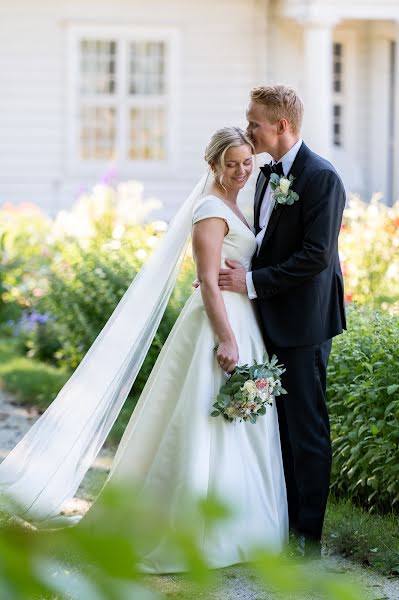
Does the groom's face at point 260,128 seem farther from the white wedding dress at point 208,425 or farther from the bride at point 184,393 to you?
the white wedding dress at point 208,425

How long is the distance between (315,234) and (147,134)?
10.7m

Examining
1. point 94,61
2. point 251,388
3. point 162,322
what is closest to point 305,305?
point 251,388

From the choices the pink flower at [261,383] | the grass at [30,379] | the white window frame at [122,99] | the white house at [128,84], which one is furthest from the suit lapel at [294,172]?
the white window frame at [122,99]

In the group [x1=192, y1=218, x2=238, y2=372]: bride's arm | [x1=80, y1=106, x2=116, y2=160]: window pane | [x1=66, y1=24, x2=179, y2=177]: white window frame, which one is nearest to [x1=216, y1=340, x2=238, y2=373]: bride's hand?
[x1=192, y1=218, x2=238, y2=372]: bride's arm

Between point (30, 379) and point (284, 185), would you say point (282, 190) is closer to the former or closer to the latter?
point (284, 185)

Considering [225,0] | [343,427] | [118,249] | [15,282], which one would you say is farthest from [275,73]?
[343,427]

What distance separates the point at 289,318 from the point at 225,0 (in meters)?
10.8

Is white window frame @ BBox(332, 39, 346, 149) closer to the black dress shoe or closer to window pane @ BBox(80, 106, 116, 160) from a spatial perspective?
window pane @ BBox(80, 106, 116, 160)

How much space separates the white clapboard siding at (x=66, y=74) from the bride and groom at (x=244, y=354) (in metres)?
9.79

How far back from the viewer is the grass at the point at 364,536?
3848 mm

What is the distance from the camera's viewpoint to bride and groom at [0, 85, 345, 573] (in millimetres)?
3633

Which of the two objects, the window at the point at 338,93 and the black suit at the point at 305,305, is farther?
the window at the point at 338,93

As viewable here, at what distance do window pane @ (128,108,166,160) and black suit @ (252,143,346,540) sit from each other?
10.2 m

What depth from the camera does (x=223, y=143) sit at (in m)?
3.59
